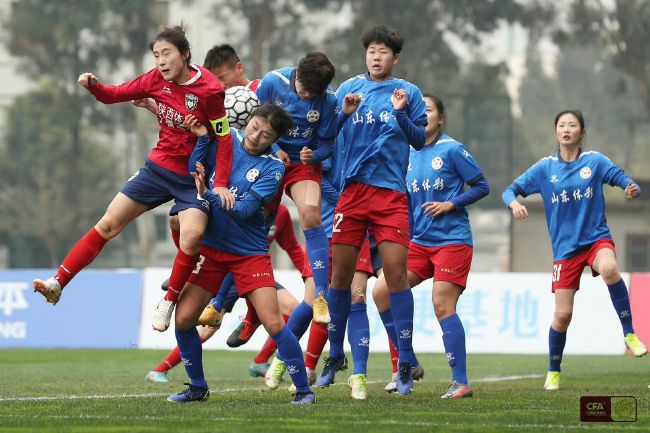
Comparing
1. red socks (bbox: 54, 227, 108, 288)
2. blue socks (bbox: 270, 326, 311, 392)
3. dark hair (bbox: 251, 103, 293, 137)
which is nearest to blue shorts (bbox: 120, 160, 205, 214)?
red socks (bbox: 54, 227, 108, 288)

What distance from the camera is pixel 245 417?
8.12 m

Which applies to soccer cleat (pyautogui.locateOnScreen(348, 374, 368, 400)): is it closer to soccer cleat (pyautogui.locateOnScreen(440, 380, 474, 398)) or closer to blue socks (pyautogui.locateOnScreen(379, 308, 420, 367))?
soccer cleat (pyautogui.locateOnScreen(440, 380, 474, 398))

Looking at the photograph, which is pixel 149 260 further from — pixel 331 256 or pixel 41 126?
pixel 331 256

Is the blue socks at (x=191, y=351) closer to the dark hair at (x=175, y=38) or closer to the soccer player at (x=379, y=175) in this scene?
the soccer player at (x=379, y=175)

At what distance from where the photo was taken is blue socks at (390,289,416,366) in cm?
992

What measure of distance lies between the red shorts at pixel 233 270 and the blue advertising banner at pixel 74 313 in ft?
37.0

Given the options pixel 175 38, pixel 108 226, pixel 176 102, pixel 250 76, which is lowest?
pixel 108 226

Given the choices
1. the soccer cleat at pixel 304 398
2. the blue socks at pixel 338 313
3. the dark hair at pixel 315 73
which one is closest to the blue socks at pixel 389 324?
the blue socks at pixel 338 313

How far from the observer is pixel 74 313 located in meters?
20.4

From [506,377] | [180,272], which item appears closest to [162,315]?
[180,272]

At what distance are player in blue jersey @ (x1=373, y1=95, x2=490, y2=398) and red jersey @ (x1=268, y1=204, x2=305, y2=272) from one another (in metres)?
2.53

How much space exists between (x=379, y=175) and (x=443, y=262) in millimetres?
1217

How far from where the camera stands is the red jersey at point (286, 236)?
44.6 ft

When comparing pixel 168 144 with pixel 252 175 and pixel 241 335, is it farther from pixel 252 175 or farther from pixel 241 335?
pixel 241 335
